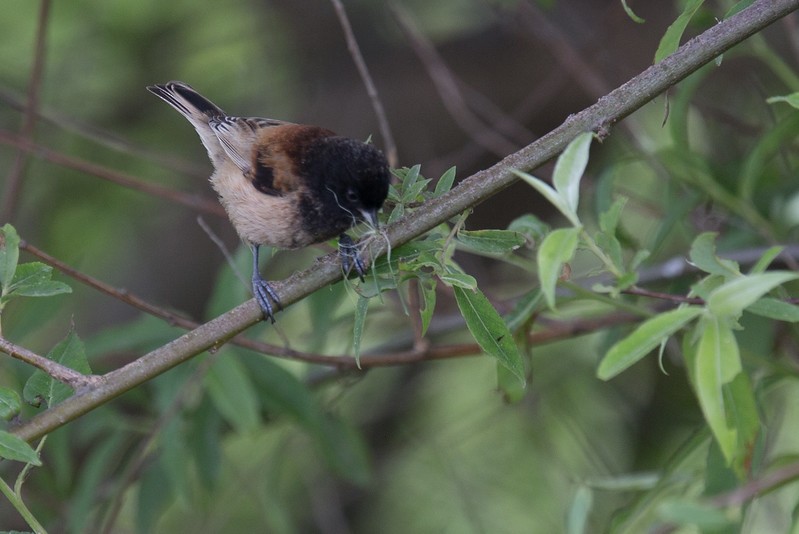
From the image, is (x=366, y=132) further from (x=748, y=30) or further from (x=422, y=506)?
(x=748, y=30)

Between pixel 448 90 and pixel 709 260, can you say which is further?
pixel 448 90

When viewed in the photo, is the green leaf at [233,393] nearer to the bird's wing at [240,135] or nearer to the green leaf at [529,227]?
the bird's wing at [240,135]

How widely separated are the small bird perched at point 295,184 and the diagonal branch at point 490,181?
2.30 feet

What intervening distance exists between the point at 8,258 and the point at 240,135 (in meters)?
1.85

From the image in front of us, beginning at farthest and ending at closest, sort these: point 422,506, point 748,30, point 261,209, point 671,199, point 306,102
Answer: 1. point 306,102
2. point 422,506
3. point 671,199
4. point 261,209
5. point 748,30

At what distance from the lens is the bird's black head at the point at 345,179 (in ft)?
9.88

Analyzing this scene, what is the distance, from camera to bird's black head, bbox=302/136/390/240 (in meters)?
3.01

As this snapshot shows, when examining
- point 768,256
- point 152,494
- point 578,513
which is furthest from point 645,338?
point 152,494

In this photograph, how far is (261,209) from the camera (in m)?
3.32

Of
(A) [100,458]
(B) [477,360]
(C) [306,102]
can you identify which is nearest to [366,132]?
(C) [306,102]

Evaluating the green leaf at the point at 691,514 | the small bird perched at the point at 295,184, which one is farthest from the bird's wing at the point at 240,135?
the green leaf at the point at 691,514

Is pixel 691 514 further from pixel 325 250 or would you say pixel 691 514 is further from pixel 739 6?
pixel 325 250

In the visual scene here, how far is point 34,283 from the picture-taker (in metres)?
2.07

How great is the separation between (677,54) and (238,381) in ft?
6.63
